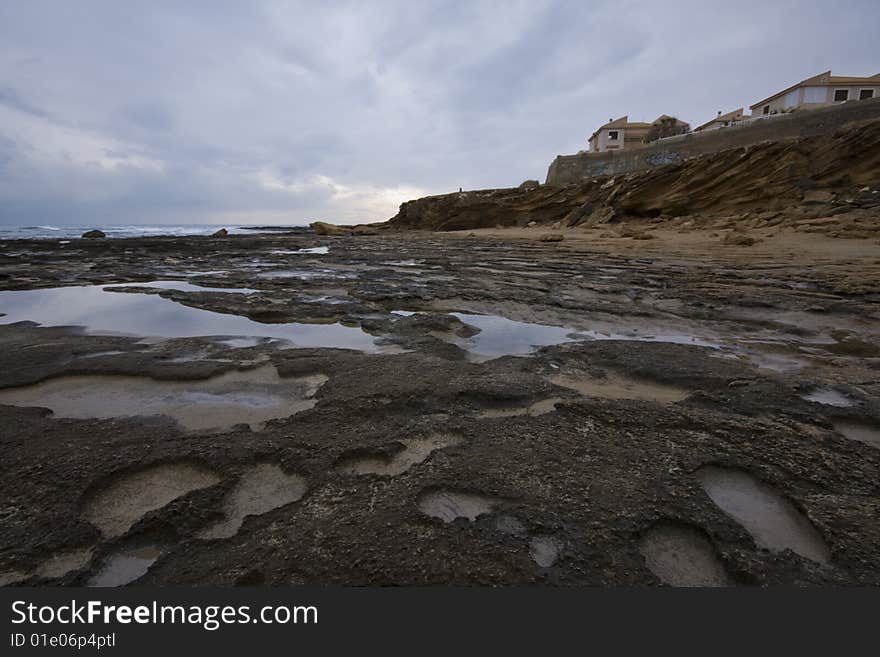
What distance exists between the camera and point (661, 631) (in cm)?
96

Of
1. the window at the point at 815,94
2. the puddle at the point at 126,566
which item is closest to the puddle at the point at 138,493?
the puddle at the point at 126,566

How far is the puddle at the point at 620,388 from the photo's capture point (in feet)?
7.31

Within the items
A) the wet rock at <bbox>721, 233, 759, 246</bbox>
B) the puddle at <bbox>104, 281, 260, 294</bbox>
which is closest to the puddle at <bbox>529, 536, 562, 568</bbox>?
the puddle at <bbox>104, 281, 260, 294</bbox>

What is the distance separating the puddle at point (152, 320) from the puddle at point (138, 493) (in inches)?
63.5

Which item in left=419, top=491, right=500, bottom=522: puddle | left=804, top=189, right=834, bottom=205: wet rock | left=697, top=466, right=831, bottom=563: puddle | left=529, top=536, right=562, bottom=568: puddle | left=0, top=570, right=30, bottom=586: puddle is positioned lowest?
left=697, top=466, right=831, bottom=563: puddle

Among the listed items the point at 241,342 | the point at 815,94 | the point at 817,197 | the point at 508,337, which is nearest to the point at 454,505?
the point at 508,337

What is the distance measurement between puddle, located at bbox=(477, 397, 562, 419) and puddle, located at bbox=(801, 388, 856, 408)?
4.25 feet

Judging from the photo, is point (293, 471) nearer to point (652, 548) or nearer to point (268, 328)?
point (652, 548)

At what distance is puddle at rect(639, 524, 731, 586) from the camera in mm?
1115

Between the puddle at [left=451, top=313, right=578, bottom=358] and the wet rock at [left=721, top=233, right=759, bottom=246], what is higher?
the wet rock at [left=721, top=233, right=759, bottom=246]

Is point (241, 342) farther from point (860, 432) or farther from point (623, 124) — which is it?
point (623, 124)

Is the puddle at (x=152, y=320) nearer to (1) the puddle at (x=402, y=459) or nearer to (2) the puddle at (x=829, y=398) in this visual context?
(1) the puddle at (x=402, y=459)

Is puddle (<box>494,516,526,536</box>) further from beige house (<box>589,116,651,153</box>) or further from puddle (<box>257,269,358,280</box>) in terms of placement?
beige house (<box>589,116,651,153</box>)

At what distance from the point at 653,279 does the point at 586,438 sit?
16.6ft
